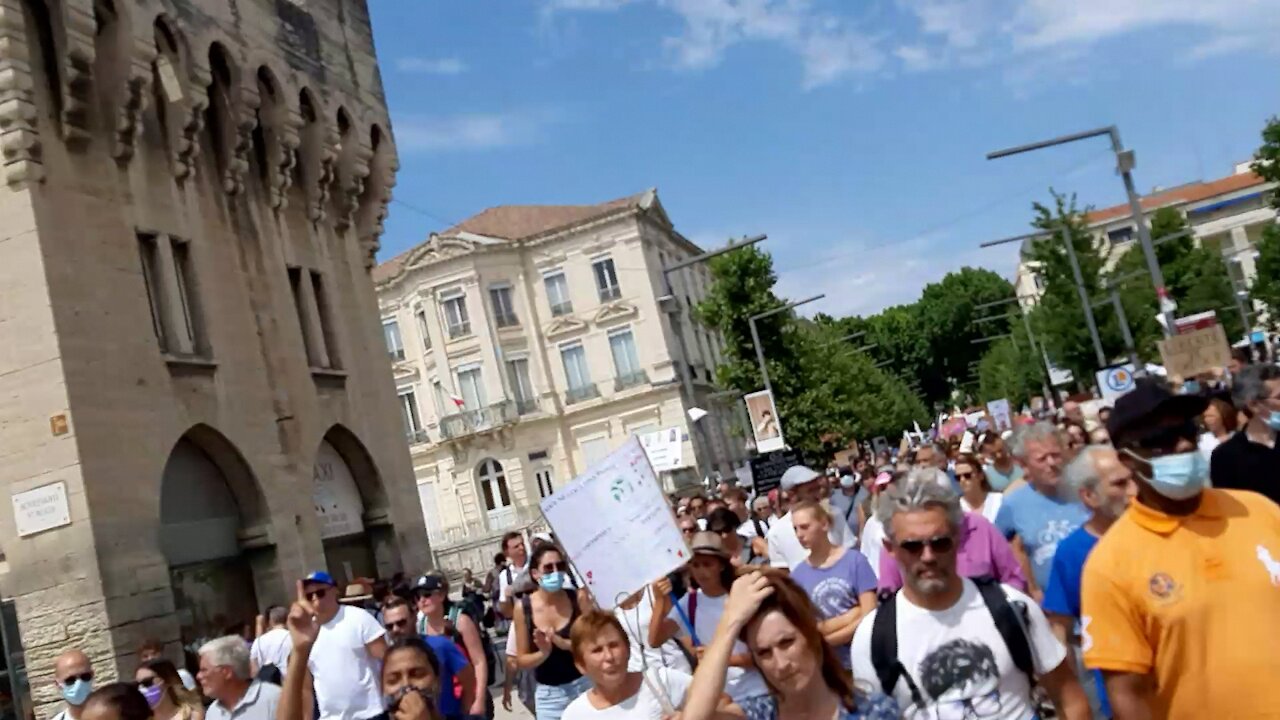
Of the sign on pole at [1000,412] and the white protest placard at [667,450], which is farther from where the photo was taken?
the sign on pole at [1000,412]

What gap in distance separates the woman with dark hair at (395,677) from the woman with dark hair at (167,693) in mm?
1560

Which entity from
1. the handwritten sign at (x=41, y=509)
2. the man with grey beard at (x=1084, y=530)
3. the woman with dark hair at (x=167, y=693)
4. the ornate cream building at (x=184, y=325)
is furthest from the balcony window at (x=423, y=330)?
the man with grey beard at (x=1084, y=530)

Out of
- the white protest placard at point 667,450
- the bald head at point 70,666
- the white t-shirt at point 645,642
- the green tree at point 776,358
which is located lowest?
the white t-shirt at point 645,642

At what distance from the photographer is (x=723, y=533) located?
9039 millimetres

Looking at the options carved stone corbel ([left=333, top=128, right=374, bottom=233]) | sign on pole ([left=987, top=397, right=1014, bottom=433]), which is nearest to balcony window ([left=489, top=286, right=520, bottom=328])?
sign on pole ([left=987, top=397, right=1014, bottom=433])

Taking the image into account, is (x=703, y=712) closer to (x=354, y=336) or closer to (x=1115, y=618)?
(x=1115, y=618)

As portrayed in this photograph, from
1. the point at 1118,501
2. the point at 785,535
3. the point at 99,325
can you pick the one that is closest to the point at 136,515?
the point at 99,325

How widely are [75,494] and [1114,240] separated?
4082 inches

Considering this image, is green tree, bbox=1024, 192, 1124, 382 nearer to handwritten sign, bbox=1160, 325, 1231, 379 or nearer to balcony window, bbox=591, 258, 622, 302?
balcony window, bbox=591, 258, 622, 302

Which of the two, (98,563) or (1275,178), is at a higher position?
(1275,178)

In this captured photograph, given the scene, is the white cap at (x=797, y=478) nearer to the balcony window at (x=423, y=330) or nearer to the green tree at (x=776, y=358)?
the green tree at (x=776, y=358)

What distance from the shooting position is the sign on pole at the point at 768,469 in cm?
2605

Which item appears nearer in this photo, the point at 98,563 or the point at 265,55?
the point at 98,563

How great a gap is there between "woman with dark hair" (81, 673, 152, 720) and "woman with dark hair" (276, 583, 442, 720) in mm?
698
